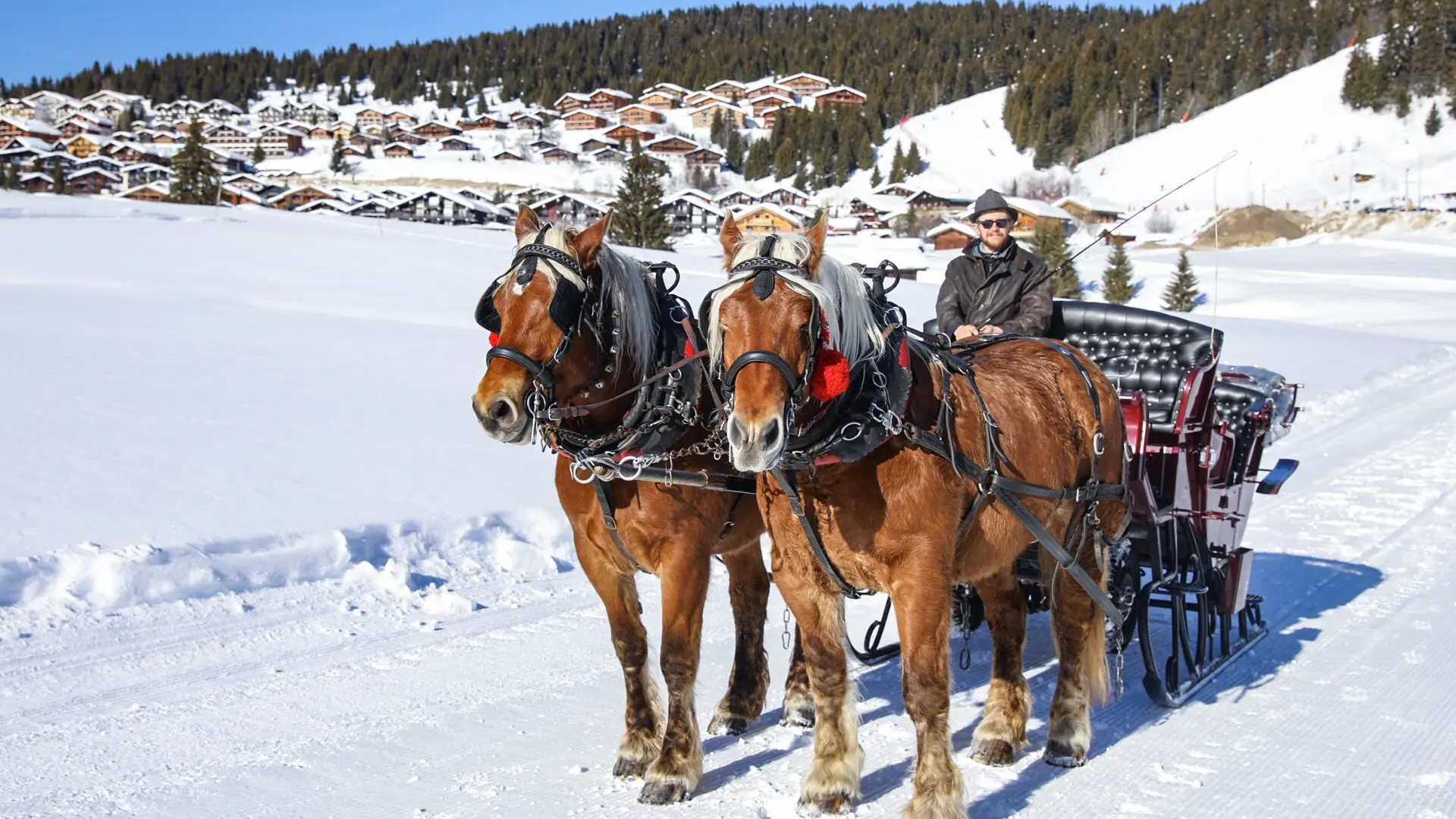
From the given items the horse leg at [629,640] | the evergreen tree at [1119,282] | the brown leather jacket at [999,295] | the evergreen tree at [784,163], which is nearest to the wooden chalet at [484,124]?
the evergreen tree at [784,163]

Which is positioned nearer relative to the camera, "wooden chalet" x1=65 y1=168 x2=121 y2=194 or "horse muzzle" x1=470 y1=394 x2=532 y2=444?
"horse muzzle" x1=470 y1=394 x2=532 y2=444

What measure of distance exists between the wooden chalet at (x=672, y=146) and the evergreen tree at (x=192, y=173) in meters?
46.8

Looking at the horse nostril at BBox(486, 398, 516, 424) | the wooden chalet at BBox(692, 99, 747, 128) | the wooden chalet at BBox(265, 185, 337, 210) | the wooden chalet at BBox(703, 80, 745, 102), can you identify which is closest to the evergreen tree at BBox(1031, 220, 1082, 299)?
the horse nostril at BBox(486, 398, 516, 424)

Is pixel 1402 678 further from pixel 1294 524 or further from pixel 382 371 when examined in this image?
pixel 382 371

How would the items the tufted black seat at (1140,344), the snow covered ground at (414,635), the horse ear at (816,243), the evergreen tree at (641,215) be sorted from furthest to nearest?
the evergreen tree at (641,215) → the tufted black seat at (1140,344) → the snow covered ground at (414,635) → the horse ear at (816,243)

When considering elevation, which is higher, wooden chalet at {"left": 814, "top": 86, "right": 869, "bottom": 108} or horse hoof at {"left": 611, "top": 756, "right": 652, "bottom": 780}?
wooden chalet at {"left": 814, "top": 86, "right": 869, "bottom": 108}

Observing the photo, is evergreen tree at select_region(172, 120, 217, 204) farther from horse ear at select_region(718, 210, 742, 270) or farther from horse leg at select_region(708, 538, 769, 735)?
horse ear at select_region(718, 210, 742, 270)

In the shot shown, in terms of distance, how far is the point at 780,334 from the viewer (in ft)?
10.5

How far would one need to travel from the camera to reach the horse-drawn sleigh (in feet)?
11.2

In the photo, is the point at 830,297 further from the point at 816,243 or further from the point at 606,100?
the point at 606,100

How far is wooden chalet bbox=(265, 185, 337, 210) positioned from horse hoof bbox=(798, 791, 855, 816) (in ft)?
206

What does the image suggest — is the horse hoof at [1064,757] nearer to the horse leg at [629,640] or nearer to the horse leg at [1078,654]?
the horse leg at [1078,654]

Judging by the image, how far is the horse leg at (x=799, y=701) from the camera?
190 inches

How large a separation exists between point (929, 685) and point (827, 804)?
1.89 ft
